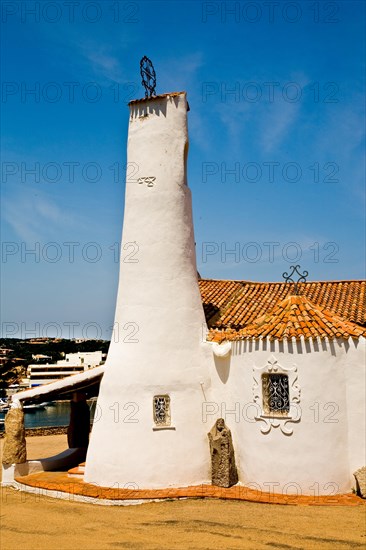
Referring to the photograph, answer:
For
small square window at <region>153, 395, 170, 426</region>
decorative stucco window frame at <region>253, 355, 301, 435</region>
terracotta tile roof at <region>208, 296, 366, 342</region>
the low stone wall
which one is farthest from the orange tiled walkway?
the low stone wall

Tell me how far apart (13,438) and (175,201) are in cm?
917

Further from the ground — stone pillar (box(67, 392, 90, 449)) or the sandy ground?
stone pillar (box(67, 392, 90, 449))

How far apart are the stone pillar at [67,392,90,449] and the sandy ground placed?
5463 millimetres

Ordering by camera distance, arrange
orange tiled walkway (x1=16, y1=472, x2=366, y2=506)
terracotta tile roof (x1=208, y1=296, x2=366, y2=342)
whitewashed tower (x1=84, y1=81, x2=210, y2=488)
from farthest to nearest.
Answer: whitewashed tower (x1=84, y1=81, x2=210, y2=488) → terracotta tile roof (x1=208, y1=296, x2=366, y2=342) → orange tiled walkway (x1=16, y1=472, x2=366, y2=506)

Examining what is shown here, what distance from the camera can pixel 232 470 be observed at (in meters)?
14.8

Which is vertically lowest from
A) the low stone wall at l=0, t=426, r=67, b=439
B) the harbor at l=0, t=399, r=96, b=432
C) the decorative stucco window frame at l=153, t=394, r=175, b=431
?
the harbor at l=0, t=399, r=96, b=432

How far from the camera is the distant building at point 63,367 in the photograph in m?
79.6

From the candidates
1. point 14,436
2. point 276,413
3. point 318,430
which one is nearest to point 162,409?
point 276,413

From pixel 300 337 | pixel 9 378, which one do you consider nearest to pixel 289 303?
pixel 300 337

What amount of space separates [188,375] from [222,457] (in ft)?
8.20

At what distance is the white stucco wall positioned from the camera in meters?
13.5

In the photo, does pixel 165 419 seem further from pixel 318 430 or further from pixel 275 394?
pixel 318 430

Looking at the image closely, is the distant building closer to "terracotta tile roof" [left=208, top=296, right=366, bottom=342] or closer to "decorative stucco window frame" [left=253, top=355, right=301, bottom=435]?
"terracotta tile roof" [left=208, top=296, right=366, bottom=342]

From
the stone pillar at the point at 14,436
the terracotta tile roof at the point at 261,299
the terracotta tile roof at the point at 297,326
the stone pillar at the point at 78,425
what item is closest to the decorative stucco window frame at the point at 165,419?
the terracotta tile roof at the point at 297,326
